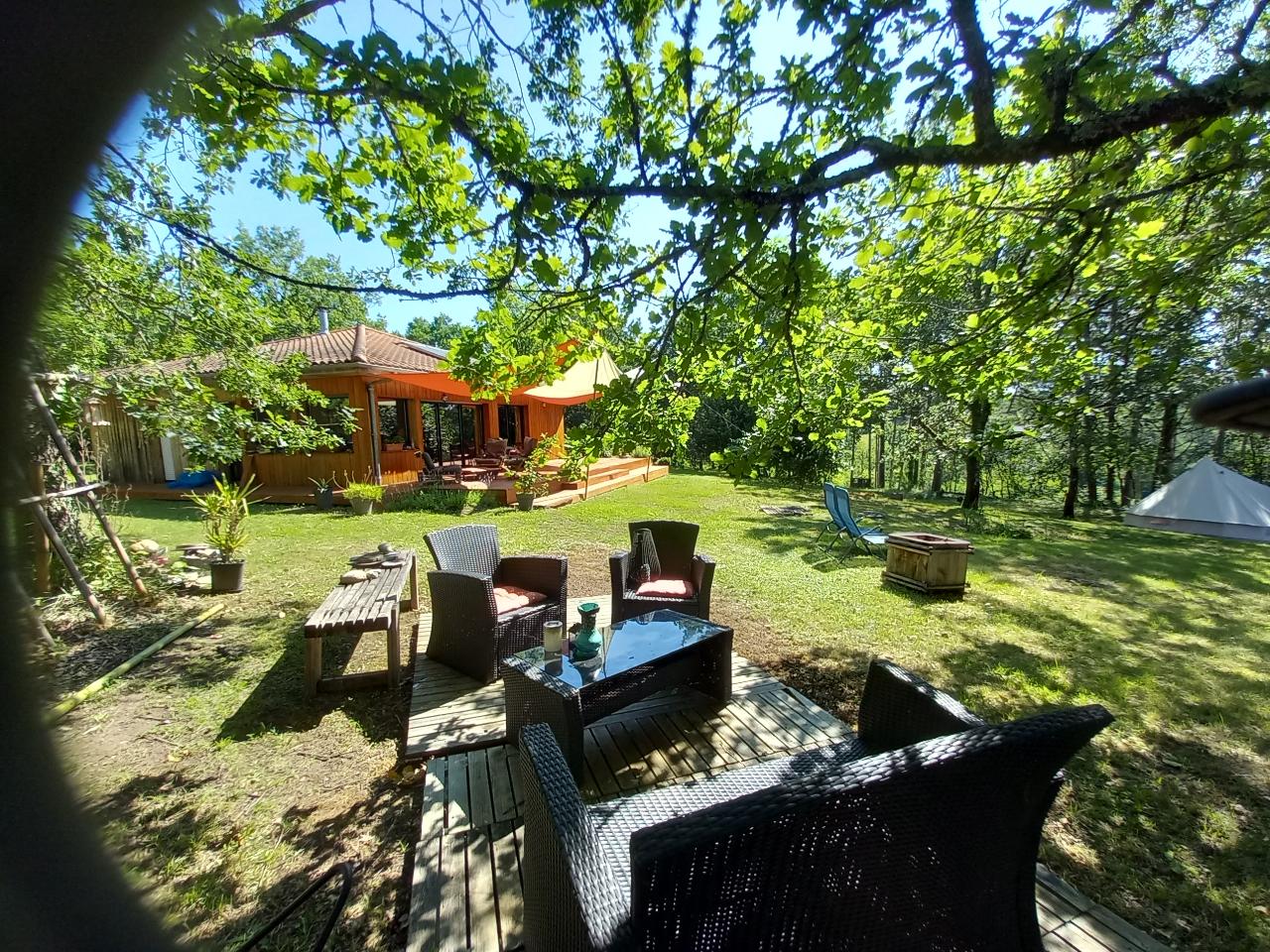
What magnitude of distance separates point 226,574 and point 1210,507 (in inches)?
632

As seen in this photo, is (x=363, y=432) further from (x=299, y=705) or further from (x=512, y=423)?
(x=299, y=705)

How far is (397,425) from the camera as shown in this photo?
50.0 feet

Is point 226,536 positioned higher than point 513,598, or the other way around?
point 226,536

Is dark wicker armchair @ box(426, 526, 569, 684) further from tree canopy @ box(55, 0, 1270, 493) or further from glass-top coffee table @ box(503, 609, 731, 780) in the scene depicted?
tree canopy @ box(55, 0, 1270, 493)

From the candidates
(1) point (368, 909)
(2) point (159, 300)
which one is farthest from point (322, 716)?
(2) point (159, 300)

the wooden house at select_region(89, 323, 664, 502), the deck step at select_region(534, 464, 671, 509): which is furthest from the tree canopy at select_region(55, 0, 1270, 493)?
the deck step at select_region(534, 464, 671, 509)

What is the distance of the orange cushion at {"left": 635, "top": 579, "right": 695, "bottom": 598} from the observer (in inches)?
175

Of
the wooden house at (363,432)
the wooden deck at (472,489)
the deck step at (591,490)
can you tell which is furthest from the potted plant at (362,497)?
the deck step at (591,490)

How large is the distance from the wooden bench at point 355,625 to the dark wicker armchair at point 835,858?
2.49 metres

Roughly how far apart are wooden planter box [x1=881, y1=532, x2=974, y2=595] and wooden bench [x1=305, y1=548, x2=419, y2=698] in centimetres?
608

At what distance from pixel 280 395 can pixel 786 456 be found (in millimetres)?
15850

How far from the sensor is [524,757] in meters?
1.71

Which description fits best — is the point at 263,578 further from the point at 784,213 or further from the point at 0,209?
the point at 784,213

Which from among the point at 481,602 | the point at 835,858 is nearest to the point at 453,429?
the point at 481,602
